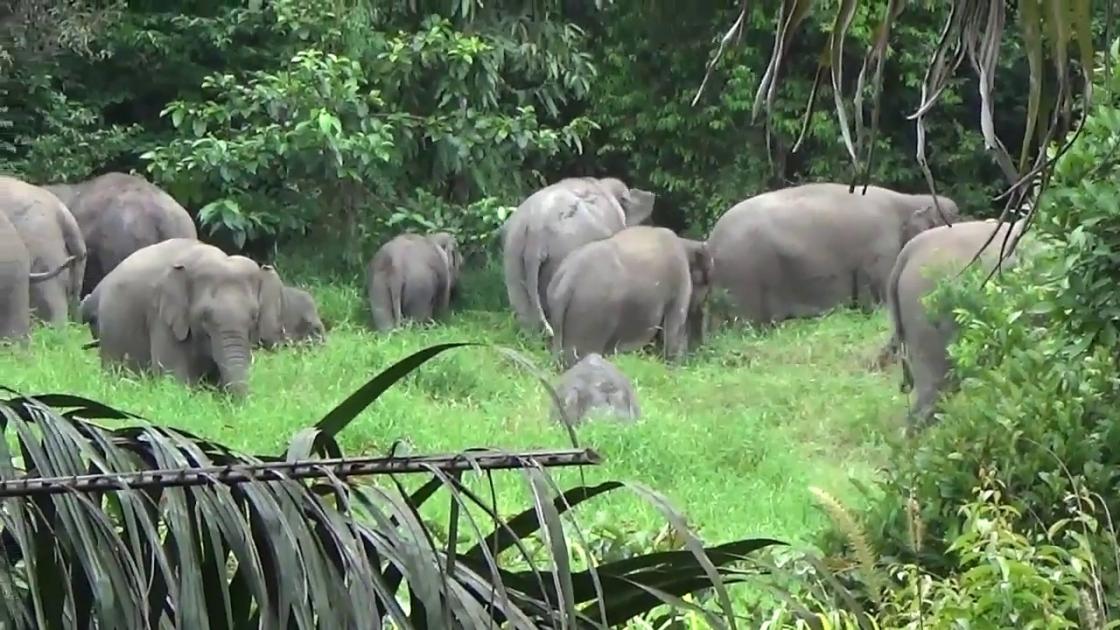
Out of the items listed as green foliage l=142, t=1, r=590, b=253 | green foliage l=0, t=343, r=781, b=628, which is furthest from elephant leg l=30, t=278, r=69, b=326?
green foliage l=0, t=343, r=781, b=628

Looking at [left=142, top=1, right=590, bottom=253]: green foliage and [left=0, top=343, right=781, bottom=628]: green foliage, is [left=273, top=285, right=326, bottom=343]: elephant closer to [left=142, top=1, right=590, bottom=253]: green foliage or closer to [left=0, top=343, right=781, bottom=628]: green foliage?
[left=142, top=1, right=590, bottom=253]: green foliage

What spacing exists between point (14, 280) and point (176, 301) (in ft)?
1.74

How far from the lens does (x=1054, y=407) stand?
63.0 inches

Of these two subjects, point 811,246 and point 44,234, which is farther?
point 811,246

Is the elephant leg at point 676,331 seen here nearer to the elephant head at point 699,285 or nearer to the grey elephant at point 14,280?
the elephant head at point 699,285

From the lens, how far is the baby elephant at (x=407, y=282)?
3.60m

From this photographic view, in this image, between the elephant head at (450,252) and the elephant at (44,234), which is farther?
the elephant head at (450,252)

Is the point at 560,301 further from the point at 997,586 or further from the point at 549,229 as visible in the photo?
the point at 997,586

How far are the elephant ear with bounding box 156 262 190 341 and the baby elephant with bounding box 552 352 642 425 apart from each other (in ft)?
2.65

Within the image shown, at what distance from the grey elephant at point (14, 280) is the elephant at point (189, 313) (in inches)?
9.1

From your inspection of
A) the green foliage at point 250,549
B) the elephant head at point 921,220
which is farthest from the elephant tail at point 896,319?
the green foliage at point 250,549

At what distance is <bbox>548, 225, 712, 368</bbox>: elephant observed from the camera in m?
3.47

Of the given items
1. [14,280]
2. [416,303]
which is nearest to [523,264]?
[416,303]

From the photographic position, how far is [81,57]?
157 inches
